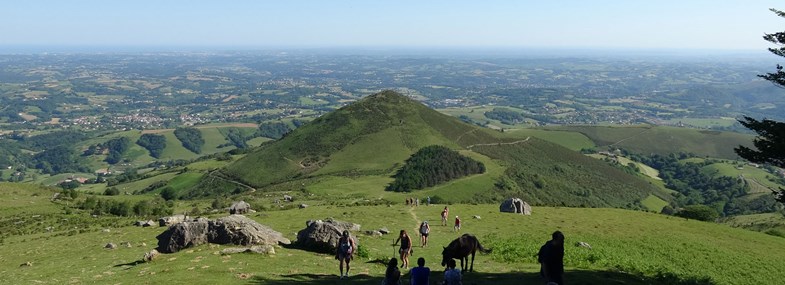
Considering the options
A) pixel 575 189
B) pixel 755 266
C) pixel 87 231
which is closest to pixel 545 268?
pixel 755 266

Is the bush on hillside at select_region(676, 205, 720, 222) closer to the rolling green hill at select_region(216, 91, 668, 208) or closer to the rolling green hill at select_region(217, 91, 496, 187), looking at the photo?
the rolling green hill at select_region(216, 91, 668, 208)

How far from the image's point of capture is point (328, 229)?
3466 cm

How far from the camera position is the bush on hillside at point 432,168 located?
447ft

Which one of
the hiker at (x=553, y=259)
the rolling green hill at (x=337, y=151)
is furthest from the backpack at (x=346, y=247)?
the rolling green hill at (x=337, y=151)

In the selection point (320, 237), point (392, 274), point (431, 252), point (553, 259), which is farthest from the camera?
point (431, 252)

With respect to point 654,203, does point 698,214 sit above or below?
above

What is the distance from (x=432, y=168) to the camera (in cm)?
14912

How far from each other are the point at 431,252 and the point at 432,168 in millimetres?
113674

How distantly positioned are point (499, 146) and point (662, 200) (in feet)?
211

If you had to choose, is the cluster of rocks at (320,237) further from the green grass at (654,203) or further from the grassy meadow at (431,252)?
the green grass at (654,203)

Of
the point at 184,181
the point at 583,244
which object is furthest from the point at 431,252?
the point at 184,181

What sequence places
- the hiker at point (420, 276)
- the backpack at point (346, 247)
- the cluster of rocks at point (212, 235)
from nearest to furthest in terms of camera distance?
the hiker at point (420, 276), the backpack at point (346, 247), the cluster of rocks at point (212, 235)

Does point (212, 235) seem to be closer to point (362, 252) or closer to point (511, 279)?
point (362, 252)

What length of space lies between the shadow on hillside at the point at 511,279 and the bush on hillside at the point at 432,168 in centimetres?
10141
